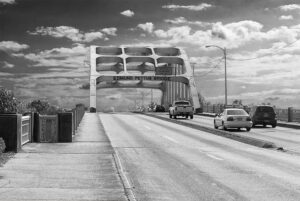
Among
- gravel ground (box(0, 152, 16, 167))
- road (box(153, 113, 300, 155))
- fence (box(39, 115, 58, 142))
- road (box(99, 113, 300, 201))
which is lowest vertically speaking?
road (box(99, 113, 300, 201))

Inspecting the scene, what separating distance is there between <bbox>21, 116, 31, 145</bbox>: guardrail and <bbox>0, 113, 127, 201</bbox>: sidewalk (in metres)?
1.17

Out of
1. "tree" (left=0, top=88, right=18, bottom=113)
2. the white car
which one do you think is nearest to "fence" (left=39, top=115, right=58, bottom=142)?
the white car

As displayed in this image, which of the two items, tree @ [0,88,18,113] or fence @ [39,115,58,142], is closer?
fence @ [39,115,58,142]

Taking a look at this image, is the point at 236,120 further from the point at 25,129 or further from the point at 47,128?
the point at 25,129

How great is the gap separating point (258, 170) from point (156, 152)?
18.0 ft

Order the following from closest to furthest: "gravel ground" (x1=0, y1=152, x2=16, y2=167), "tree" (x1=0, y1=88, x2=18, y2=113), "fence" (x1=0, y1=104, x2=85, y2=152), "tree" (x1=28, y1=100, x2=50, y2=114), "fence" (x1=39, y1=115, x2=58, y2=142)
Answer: "gravel ground" (x1=0, y1=152, x2=16, y2=167) → "fence" (x1=0, y1=104, x2=85, y2=152) → "fence" (x1=39, y1=115, x2=58, y2=142) → "tree" (x1=0, y1=88, x2=18, y2=113) → "tree" (x1=28, y1=100, x2=50, y2=114)

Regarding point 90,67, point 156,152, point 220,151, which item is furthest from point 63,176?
point 90,67

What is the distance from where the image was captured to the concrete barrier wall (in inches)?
615

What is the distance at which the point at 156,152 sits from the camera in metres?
17.5

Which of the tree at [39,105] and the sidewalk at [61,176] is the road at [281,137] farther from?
the tree at [39,105]

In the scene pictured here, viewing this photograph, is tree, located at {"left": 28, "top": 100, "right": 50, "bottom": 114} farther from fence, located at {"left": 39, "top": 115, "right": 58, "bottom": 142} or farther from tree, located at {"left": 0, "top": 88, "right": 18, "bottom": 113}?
fence, located at {"left": 39, "top": 115, "right": 58, "bottom": 142}

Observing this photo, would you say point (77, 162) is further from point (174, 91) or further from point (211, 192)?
point (174, 91)

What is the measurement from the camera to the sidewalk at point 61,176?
8.67 m

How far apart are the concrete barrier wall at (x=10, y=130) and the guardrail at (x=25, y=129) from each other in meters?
1.70
